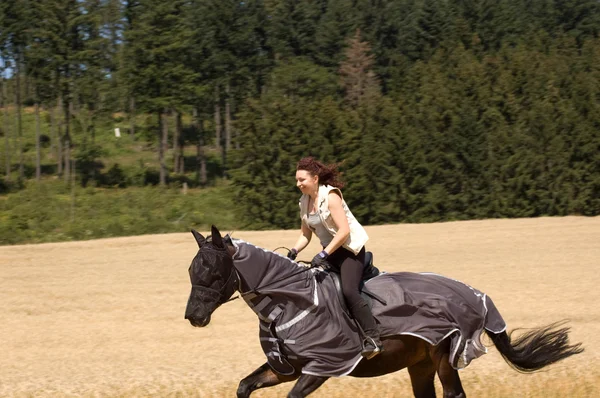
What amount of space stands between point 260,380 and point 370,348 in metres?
1.00

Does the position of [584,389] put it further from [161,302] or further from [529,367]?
[161,302]

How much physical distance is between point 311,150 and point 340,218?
30341 mm

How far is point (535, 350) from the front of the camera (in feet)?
28.0

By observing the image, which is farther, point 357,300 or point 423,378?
point 423,378

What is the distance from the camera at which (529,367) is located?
8516 mm

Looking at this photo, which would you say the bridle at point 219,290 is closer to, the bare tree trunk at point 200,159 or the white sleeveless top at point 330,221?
the white sleeveless top at point 330,221

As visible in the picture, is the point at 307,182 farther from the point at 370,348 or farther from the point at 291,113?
the point at 291,113

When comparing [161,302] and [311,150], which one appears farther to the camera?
[311,150]

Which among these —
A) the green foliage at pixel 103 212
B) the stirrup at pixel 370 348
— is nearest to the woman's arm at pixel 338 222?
the stirrup at pixel 370 348

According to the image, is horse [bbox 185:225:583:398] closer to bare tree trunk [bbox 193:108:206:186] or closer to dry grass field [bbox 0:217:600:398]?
dry grass field [bbox 0:217:600:398]

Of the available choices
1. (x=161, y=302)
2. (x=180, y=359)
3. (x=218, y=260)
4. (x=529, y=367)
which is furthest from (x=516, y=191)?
(x=218, y=260)

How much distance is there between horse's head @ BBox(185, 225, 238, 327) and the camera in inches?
258

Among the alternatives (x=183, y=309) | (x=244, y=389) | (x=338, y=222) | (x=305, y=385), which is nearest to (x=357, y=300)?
(x=338, y=222)

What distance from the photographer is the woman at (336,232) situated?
7133 mm
